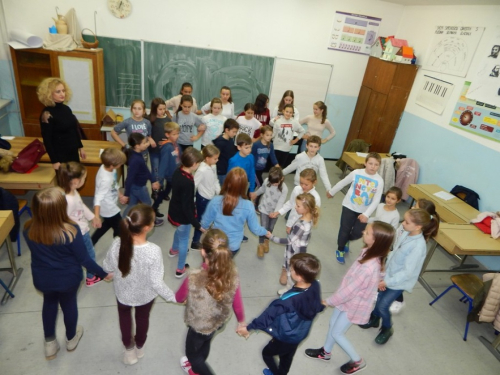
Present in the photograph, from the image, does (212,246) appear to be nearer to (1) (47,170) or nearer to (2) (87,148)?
(1) (47,170)

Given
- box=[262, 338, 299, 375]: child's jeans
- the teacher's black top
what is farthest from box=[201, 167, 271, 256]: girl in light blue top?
the teacher's black top

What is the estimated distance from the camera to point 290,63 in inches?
240

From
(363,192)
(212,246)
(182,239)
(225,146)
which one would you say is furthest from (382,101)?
(212,246)

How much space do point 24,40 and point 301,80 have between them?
4494mm

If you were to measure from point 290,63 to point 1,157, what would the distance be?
4731mm

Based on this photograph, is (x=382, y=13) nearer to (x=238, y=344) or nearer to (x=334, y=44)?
(x=334, y=44)

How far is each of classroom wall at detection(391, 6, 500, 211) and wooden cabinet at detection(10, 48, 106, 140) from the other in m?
5.34

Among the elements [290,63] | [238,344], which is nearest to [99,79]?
[290,63]

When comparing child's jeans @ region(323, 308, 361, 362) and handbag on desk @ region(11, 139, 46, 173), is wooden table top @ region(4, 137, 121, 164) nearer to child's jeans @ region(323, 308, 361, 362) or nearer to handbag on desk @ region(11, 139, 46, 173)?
handbag on desk @ region(11, 139, 46, 173)

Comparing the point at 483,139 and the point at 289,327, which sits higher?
the point at 483,139

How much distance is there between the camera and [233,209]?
2.63 meters

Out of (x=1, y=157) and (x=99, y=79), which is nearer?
(x=1, y=157)

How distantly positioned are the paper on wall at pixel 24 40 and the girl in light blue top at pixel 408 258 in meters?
5.35

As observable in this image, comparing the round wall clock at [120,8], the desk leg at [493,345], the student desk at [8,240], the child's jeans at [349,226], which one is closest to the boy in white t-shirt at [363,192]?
the child's jeans at [349,226]
